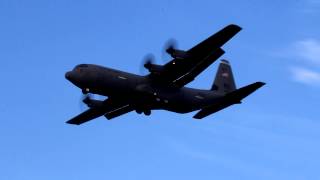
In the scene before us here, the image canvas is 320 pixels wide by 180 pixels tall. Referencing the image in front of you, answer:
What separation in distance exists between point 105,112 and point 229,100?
11252mm

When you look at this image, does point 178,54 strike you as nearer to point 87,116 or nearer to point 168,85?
point 168,85

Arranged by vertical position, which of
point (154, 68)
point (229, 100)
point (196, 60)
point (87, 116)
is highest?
point (154, 68)

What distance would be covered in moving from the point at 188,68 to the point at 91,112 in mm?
10973

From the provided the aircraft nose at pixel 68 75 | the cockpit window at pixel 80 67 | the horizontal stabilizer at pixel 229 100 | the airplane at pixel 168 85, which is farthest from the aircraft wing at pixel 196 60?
the aircraft nose at pixel 68 75

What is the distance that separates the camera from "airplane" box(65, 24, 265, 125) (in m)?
49.0

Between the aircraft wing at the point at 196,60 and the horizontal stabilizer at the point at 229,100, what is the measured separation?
11.3ft

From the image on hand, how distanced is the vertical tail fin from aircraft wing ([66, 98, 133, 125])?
344 inches

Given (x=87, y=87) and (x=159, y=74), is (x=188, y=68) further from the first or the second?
(x=87, y=87)

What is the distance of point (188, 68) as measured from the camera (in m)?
50.6

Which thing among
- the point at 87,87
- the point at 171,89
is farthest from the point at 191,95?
the point at 87,87

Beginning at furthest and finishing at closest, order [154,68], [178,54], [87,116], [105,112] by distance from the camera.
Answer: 1. [87,116]
2. [105,112]
3. [154,68]
4. [178,54]

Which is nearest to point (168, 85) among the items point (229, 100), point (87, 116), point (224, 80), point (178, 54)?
point (178, 54)

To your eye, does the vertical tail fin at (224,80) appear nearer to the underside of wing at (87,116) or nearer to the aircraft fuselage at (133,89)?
the aircraft fuselage at (133,89)

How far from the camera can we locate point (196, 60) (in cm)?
4978
